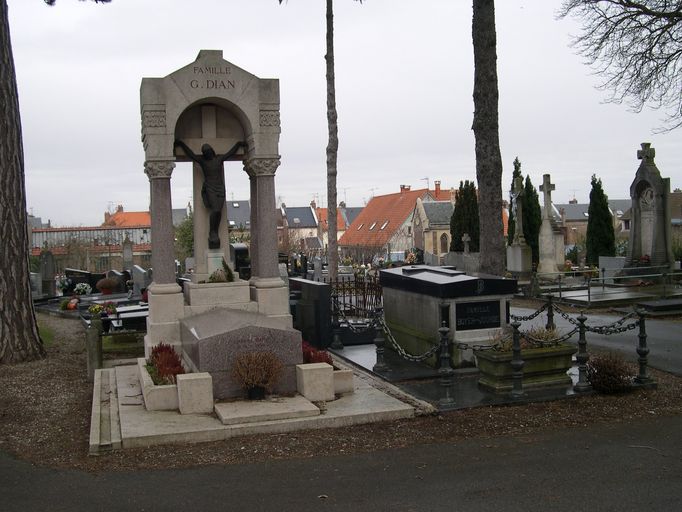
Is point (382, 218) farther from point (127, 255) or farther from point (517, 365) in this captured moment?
point (517, 365)

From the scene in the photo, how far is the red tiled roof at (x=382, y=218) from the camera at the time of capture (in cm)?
7325

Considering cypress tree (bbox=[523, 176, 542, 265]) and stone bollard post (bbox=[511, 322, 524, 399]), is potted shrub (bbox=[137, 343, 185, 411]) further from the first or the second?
cypress tree (bbox=[523, 176, 542, 265])

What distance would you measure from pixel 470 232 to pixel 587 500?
34.7 meters

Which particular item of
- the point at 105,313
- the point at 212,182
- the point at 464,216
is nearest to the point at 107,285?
the point at 105,313

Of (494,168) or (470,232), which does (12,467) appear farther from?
(470,232)

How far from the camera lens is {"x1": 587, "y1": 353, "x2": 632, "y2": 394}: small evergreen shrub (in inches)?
356

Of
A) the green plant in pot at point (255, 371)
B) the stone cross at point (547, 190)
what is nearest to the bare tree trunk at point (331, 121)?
the stone cross at point (547, 190)

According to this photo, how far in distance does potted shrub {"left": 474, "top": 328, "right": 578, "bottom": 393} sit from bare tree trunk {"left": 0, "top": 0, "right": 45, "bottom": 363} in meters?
7.81

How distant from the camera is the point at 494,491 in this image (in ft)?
19.7

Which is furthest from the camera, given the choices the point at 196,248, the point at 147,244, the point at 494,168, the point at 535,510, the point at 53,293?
the point at 147,244

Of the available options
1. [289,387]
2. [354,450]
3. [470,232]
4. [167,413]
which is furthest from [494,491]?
[470,232]

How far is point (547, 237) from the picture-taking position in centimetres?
2895

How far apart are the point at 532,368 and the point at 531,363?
0.24ft

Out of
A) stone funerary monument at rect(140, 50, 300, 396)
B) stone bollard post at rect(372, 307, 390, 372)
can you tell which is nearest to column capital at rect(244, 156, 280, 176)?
stone funerary monument at rect(140, 50, 300, 396)
